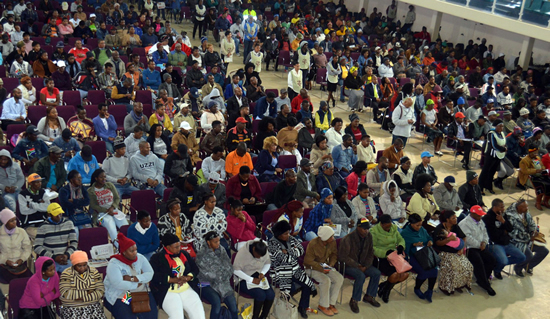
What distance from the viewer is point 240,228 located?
7.43m

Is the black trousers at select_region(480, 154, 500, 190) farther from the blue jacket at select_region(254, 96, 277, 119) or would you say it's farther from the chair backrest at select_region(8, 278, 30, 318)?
the chair backrest at select_region(8, 278, 30, 318)

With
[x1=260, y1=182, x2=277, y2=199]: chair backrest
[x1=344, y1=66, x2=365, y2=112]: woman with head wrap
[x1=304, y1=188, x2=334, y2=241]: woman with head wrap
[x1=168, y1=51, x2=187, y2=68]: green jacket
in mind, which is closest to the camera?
[x1=304, y1=188, x2=334, y2=241]: woman with head wrap

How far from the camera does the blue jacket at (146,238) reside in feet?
22.6

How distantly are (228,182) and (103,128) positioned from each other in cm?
312

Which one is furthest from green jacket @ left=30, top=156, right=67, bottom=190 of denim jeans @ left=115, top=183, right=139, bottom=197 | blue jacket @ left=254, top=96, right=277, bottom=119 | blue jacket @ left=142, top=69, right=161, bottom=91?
blue jacket @ left=142, top=69, right=161, bottom=91

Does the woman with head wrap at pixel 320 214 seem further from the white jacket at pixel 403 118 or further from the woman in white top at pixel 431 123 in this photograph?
the woman in white top at pixel 431 123

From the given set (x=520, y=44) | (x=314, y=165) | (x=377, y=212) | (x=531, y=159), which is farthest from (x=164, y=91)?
(x=520, y=44)

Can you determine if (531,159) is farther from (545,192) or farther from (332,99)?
(332,99)

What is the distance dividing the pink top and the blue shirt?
5291 millimetres

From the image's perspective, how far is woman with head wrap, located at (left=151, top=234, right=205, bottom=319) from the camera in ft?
20.7

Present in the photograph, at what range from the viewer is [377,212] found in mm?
8922

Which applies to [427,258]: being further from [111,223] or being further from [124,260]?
[111,223]

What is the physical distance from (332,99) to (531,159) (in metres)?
5.87

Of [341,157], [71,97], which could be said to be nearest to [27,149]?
[71,97]
